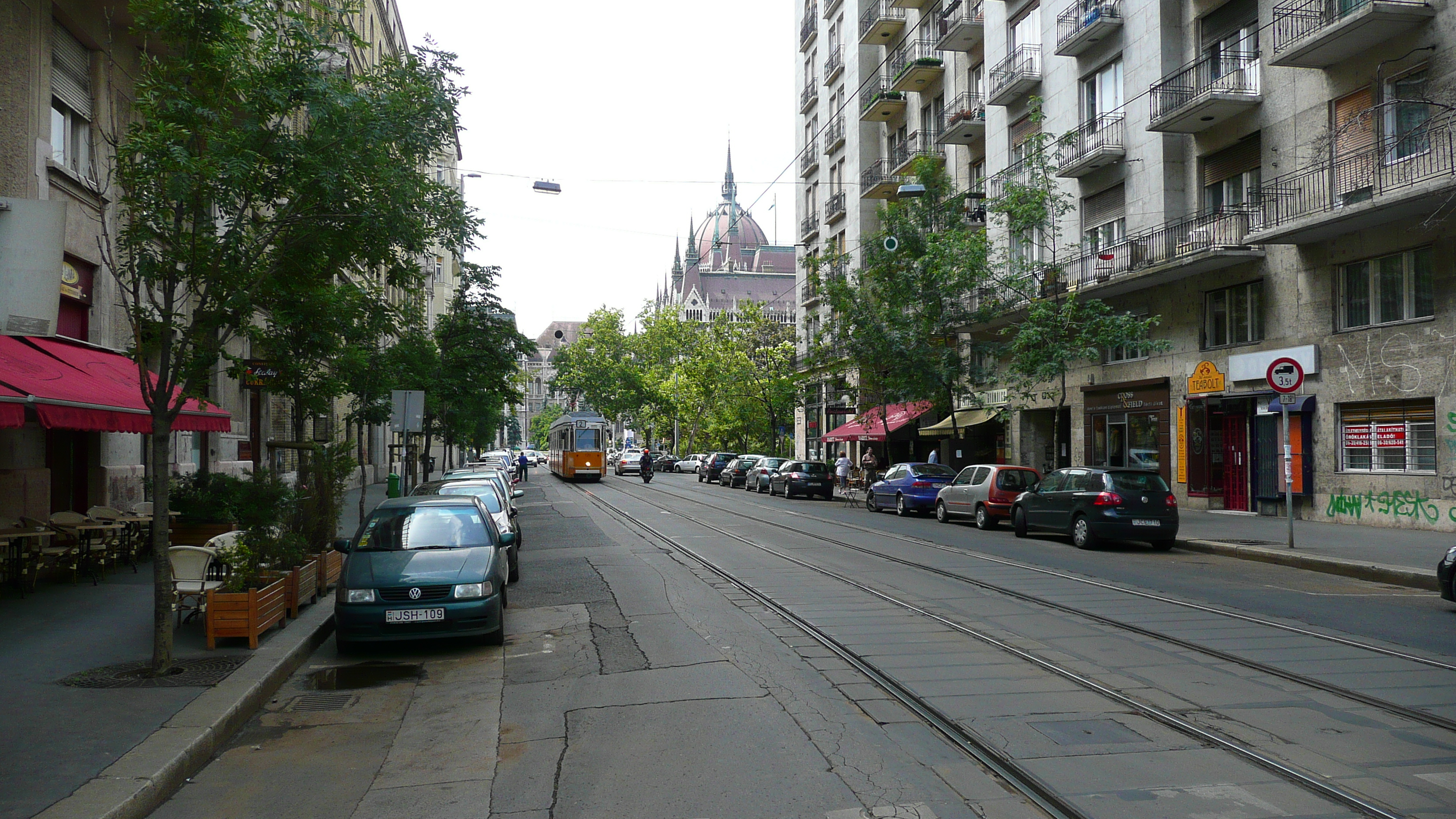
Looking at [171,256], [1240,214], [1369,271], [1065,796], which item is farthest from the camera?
[1240,214]

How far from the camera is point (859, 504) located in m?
33.6

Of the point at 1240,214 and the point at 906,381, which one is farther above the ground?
the point at 1240,214

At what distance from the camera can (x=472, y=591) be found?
9.23 m

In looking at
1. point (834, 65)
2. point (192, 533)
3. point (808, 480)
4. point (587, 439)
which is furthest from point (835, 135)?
point (192, 533)

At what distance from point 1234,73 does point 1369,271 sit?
5674mm

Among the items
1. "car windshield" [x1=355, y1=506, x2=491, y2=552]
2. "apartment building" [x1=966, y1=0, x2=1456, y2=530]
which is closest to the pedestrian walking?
"apartment building" [x1=966, y1=0, x2=1456, y2=530]

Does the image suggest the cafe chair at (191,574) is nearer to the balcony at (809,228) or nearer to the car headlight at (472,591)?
the car headlight at (472,591)

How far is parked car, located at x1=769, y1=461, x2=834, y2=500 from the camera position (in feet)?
121

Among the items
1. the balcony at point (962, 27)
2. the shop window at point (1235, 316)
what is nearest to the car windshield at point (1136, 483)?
the shop window at point (1235, 316)

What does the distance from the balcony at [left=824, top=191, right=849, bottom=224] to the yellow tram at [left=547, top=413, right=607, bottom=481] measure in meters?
15.2

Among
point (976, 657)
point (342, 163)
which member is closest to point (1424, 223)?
point (976, 657)

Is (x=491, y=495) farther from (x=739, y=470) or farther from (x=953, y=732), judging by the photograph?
(x=739, y=470)

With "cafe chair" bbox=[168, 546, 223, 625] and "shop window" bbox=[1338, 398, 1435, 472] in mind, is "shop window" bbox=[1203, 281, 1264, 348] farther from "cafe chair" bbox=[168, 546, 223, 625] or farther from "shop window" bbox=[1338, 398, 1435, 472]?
"cafe chair" bbox=[168, 546, 223, 625]

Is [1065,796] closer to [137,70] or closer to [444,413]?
[137,70]
